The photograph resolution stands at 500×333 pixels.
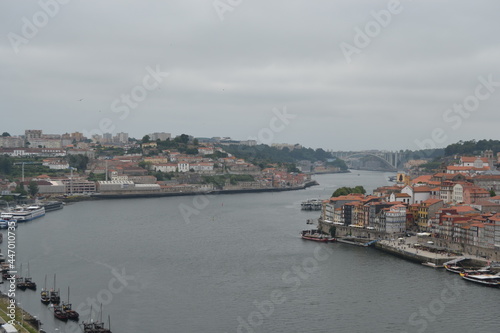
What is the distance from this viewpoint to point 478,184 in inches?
709

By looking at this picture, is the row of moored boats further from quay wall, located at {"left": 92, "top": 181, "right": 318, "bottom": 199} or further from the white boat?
quay wall, located at {"left": 92, "top": 181, "right": 318, "bottom": 199}

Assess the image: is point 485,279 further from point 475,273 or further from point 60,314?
point 60,314

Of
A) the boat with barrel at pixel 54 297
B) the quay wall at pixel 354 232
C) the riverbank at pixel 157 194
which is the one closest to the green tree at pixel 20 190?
the riverbank at pixel 157 194

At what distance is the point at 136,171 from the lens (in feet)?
108

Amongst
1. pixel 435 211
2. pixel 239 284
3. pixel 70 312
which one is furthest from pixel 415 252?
pixel 70 312

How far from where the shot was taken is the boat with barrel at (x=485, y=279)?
A: 9797 mm

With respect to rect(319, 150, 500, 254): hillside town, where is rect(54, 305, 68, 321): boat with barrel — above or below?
below

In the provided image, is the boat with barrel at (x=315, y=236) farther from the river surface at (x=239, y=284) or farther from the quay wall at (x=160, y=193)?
the quay wall at (x=160, y=193)

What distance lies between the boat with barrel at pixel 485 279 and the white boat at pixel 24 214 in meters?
12.2

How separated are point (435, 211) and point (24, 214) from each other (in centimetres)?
1114

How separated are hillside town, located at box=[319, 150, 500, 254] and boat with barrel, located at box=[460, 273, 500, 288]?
135cm

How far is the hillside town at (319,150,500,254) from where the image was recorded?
1205cm

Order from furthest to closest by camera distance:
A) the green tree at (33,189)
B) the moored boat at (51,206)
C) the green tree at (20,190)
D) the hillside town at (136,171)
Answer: the hillside town at (136,171)
the green tree at (33,189)
the green tree at (20,190)
the moored boat at (51,206)

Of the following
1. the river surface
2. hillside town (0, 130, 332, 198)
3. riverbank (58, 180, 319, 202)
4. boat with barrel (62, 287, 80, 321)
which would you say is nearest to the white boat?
the river surface
